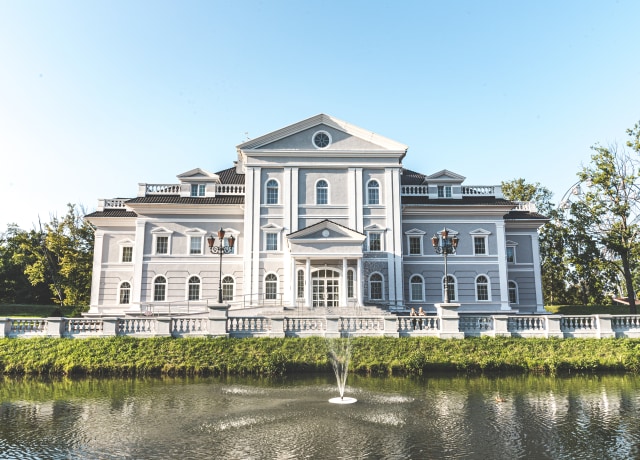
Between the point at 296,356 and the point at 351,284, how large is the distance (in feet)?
35.0

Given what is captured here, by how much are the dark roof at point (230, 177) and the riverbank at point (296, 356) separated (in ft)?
55.5

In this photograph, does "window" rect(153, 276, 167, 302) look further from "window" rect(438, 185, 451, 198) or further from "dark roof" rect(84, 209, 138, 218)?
"window" rect(438, 185, 451, 198)

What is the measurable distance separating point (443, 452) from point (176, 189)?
87.8 feet

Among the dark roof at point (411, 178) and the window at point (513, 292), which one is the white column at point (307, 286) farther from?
the window at point (513, 292)

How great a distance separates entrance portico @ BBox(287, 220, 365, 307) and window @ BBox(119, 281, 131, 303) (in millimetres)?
11068

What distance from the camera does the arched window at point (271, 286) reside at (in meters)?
29.0

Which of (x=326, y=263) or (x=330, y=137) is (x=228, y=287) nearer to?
(x=326, y=263)

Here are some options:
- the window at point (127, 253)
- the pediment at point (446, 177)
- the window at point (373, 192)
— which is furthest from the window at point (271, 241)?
the pediment at point (446, 177)

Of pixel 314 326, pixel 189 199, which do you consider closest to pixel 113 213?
pixel 189 199

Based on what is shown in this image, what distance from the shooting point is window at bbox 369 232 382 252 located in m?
29.8

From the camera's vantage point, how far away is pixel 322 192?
30.2m

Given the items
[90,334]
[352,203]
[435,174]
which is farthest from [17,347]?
[435,174]

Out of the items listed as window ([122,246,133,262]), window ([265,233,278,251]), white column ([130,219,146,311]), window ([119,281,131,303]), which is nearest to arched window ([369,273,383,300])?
window ([265,233,278,251])

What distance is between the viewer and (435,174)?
32.5m
